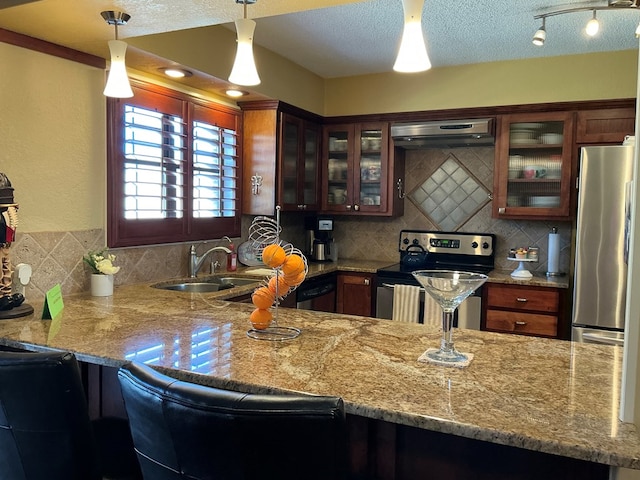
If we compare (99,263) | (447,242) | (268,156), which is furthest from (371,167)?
(99,263)

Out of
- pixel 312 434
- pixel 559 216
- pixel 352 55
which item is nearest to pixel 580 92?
pixel 559 216

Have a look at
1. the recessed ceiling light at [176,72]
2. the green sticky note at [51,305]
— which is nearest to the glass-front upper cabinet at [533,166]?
the recessed ceiling light at [176,72]

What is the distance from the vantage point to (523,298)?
3.71 m

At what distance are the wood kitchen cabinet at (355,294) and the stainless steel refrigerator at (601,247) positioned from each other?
152 centimetres

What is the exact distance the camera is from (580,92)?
3.81 m

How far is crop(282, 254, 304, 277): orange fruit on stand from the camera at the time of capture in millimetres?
1810

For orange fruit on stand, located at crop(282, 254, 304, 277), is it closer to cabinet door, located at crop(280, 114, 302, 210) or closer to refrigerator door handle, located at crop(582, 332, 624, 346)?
cabinet door, located at crop(280, 114, 302, 210)

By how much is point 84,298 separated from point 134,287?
38 cm

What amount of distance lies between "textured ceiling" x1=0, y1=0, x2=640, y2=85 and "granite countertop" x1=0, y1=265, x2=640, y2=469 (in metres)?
1.24

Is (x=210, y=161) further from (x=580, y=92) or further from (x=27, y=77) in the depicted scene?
(x=580, y=92)

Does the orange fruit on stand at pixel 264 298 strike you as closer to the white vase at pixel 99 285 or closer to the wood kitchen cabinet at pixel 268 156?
the white vase at pixel 99 285

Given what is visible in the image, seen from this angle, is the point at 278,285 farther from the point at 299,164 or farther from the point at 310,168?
the point at 310,168

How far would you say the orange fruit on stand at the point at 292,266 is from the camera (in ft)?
5.94

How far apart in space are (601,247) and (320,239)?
2.30 metres
